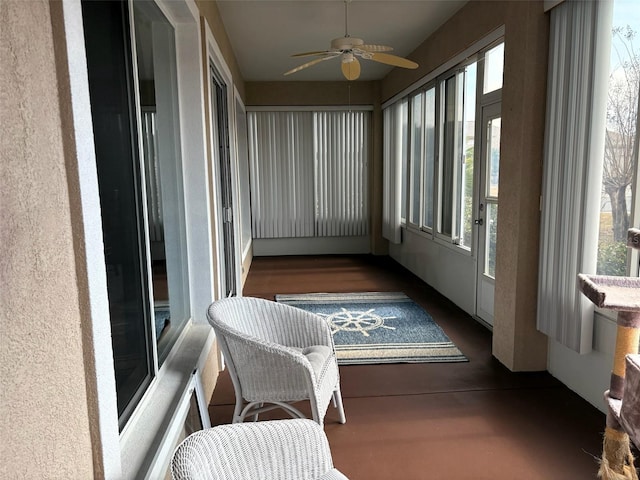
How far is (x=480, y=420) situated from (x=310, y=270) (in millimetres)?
4138

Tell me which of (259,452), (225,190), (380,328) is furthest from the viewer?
(225,190)

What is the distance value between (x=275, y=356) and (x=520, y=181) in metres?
1.94

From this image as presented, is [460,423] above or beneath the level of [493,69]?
beneath

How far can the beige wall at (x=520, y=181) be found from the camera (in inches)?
115

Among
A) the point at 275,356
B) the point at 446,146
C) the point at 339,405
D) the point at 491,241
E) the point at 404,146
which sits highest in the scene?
the point at 404,146

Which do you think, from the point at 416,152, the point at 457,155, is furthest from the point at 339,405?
the point at 416,152

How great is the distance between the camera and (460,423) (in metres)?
2.58

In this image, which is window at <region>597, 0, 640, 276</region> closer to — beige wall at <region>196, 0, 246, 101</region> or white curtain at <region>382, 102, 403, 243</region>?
beige wall at <region>196, 0, 246, 101</region>

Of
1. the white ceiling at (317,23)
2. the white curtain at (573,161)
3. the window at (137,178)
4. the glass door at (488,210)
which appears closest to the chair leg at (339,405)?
the window at (137,178)

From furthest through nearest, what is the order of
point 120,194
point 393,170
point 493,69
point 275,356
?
point 393,170 < point 493,69 < point 275,356 < point 120,194

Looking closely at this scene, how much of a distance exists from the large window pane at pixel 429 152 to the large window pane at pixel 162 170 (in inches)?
127

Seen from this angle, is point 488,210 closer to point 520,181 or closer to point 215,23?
point 520,181

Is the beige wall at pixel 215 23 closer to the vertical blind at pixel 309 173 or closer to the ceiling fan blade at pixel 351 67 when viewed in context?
the ceiling fan blade at pixel 351 67

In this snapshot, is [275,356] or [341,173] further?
[341,173]
